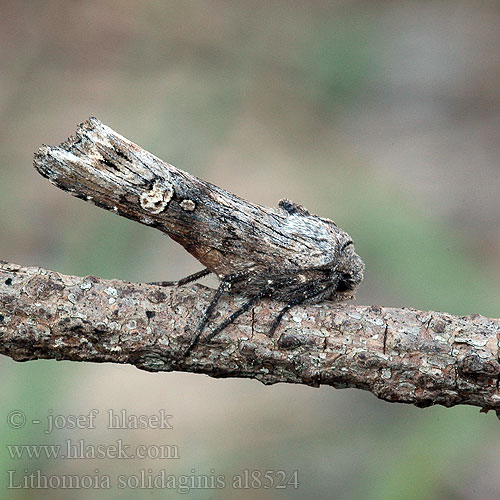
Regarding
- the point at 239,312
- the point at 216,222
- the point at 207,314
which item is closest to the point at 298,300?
the point at 239,312

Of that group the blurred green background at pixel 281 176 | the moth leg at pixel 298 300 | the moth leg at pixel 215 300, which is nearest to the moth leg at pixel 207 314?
the moth leg at pixel 215 300

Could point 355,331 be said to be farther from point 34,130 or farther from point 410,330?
point 34,130

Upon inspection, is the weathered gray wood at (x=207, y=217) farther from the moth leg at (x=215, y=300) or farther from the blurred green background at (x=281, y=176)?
the blurred green background at (x=281, y=176)

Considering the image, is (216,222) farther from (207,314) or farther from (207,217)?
(207,314)

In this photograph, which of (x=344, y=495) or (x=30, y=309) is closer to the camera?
(x=30, y=309)

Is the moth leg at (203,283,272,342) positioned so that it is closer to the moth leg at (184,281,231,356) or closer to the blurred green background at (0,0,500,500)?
the moth leg at (184,281,231,356)

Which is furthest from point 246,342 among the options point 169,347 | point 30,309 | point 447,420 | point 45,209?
point 45,209

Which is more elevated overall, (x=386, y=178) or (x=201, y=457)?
(x=386, y=178)

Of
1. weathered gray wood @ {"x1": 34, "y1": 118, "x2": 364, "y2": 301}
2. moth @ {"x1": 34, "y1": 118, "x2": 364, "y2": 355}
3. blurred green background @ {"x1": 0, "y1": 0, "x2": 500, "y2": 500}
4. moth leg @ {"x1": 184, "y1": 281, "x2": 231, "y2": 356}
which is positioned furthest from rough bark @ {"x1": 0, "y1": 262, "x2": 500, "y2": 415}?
blurred green background @ {"x1": 0, "y1": 0, "x2": 500, "y2": 500}
